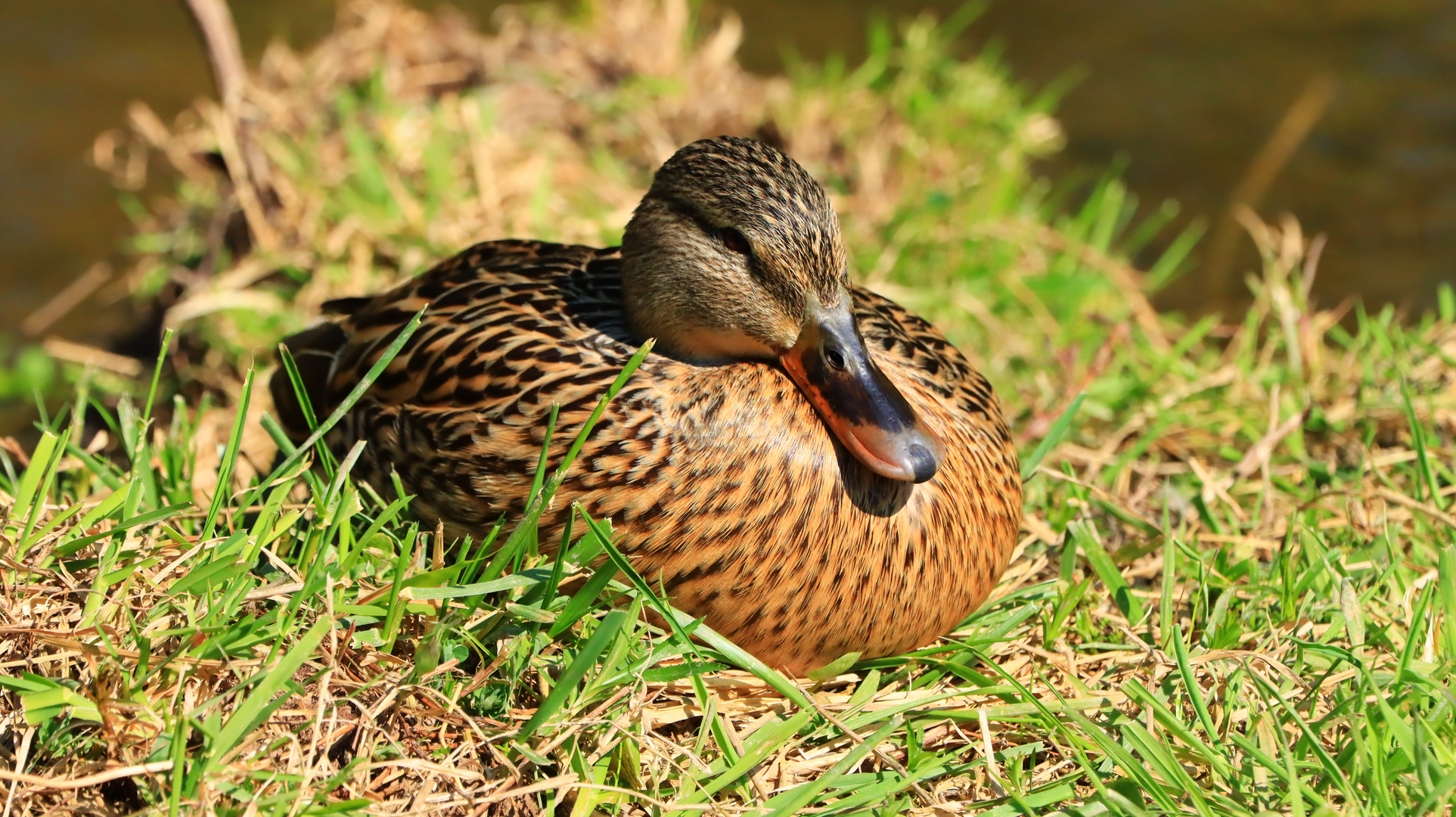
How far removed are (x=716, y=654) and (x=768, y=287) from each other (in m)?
0.72

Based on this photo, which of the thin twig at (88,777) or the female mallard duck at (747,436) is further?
the female mallard duck at (747,436)

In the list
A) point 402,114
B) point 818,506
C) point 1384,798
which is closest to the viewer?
point 1384,798

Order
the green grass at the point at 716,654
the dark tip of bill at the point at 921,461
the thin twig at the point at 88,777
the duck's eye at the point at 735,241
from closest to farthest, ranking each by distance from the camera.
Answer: the thin twig at the point at 88,777 < the green grass at the point at 716,654 < the dark tip of bill at the point at 921,461 < the duck's eye at the point at 735,241

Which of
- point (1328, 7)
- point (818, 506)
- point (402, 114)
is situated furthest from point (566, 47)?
point (1328, 7)

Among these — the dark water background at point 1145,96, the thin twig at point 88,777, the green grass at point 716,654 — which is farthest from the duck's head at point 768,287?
the dark water background at point 1145,96

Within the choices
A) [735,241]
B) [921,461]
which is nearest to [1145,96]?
[735,241]

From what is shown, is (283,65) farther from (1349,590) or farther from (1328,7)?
(1328,7)

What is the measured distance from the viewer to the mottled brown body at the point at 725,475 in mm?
A: 2477

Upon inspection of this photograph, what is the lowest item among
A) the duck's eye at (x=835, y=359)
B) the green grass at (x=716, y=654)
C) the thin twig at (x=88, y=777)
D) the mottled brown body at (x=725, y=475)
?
the thin twig at (x=88, y=777)

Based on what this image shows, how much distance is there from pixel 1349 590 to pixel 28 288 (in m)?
5.48

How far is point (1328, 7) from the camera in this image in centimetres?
779

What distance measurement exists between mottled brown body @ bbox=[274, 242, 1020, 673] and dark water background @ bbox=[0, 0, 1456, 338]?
10.7 feet

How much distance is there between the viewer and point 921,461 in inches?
96.0

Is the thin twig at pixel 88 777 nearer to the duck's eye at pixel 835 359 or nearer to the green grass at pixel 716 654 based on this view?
the green grass at pixel 716 654
